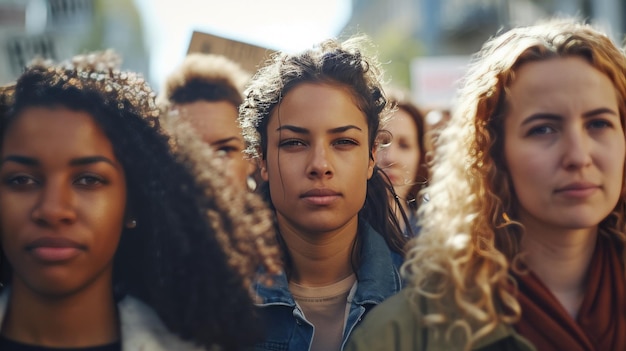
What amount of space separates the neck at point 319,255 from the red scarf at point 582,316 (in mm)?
698

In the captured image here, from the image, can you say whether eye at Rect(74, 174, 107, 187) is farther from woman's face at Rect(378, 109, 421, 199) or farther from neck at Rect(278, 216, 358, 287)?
woman's face at Rect(378, 109, 421, 199)

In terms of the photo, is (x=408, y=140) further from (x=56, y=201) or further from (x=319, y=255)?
(x=56, y=201)

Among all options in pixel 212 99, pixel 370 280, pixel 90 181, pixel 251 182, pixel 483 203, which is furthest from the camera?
pixel 212 99

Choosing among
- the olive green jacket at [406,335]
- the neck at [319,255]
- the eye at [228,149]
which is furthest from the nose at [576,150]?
the eye at [228,149]

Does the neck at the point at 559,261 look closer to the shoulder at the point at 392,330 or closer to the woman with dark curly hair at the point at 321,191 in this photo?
the shoulder at the point at 392,330

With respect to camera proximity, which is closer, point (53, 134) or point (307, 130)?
point (53, 134)

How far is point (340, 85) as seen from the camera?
2957mm

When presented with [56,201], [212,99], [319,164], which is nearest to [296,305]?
[319,164]

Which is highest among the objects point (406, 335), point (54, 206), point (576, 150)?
point (576, 150)

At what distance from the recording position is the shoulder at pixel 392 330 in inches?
91.7

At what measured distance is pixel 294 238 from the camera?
2930 millimetres

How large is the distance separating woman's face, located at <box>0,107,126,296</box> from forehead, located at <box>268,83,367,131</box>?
773 millimetres

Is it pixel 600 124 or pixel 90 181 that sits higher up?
pixel 600 124

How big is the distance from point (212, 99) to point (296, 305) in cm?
171
